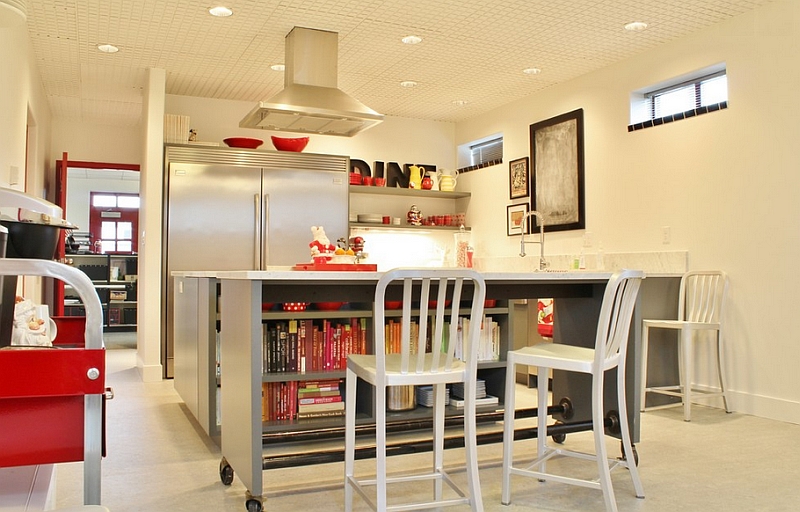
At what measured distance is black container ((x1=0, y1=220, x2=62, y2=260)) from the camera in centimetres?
172

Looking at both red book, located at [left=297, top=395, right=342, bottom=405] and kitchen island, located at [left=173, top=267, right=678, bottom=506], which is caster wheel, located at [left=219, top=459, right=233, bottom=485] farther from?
red book, located at [left=297, top=395, right=342, bottom=405]

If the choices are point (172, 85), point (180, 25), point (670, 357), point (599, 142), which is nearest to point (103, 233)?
point (172, 85)

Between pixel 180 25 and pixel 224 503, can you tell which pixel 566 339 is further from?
pixel 180 25

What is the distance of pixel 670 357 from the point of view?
438 centimetres

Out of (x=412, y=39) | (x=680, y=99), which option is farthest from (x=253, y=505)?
(x=680, y=99)

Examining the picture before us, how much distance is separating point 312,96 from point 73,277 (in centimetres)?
357

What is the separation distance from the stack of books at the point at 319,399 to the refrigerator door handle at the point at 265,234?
253cm

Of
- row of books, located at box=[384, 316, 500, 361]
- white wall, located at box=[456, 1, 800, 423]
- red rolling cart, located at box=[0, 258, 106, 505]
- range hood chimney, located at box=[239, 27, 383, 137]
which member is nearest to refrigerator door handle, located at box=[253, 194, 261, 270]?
range hood chimney, located at box=[239, 27, 383, 137]

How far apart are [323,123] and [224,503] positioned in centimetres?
288

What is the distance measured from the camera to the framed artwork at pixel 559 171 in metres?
5.50

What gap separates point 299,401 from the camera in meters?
3.35

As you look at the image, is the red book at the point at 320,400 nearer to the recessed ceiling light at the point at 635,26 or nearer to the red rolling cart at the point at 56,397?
the red rolling cart at the point at 56,397

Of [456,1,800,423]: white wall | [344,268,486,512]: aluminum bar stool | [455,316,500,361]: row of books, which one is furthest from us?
[456,1,800,423]: white wall

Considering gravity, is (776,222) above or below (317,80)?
below
